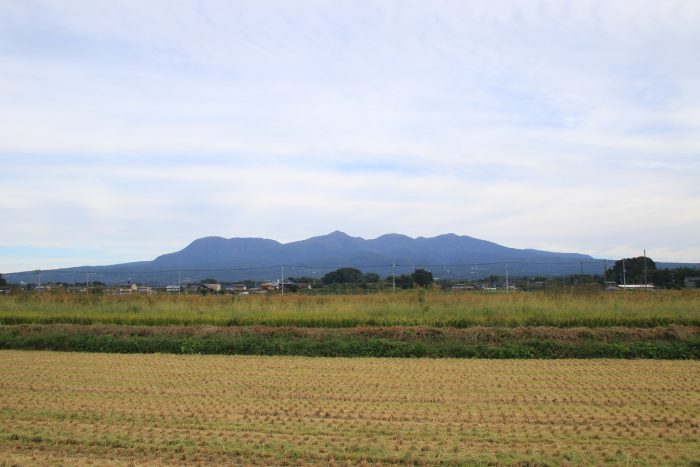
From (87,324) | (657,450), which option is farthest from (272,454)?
(87,324)

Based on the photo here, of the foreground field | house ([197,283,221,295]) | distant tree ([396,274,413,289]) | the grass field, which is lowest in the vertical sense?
the foreground field

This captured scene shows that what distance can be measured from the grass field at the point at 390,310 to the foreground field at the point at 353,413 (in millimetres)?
5403

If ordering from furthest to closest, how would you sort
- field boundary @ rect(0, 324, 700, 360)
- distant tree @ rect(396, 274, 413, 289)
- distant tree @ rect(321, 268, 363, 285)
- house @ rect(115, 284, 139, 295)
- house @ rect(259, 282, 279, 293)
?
distant tree @ rect(321, 268, 363, 285)
house @ rect(259, 282, 279, 293)
house @ rect(115, 284, 139, 295)
distant tree @ rect(396, 274, 413, 289)
field boundary @ rect(0, 324, 700, 360)

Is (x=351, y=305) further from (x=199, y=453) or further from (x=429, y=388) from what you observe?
(x=199, y=453)

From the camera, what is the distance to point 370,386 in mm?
12500

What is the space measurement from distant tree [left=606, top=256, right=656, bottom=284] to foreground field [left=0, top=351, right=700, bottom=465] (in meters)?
21.5

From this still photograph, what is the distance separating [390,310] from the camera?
23.5m

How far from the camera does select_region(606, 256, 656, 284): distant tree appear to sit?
117ft

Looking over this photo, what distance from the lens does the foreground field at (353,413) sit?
797cm

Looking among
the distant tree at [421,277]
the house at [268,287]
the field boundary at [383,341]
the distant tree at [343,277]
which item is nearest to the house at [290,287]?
the house at [268,287]

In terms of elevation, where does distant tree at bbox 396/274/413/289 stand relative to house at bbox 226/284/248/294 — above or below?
above

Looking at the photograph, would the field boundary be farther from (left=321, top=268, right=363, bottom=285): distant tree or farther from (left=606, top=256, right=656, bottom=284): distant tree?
(left=321, top=268, right=363, bottom=285): distant tree

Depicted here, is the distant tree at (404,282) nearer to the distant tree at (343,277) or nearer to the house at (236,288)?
the distant tree at (343,277)

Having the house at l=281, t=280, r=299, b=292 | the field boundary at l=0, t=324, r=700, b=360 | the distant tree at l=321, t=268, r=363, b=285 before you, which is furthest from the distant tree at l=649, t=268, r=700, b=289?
the house at l=281, t=280, r=299, b=292
